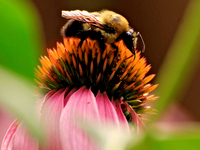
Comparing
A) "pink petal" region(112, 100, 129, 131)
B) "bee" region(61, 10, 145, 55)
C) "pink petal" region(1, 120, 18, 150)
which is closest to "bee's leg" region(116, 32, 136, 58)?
"bee" region(61, 10, 145, 55)

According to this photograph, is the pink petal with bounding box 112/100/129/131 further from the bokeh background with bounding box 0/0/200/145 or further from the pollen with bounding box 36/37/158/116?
the bokeh background with bounding box 0/0/200/145

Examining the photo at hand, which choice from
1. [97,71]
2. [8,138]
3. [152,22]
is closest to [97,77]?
[97,71]

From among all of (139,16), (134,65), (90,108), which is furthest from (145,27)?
(90,108)

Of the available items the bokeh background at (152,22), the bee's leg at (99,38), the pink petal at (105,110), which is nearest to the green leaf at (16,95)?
the pink petal at (105,110)

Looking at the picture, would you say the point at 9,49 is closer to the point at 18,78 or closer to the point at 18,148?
the point at 18,78

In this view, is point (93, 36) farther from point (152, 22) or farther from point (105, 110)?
point (152, 22)
